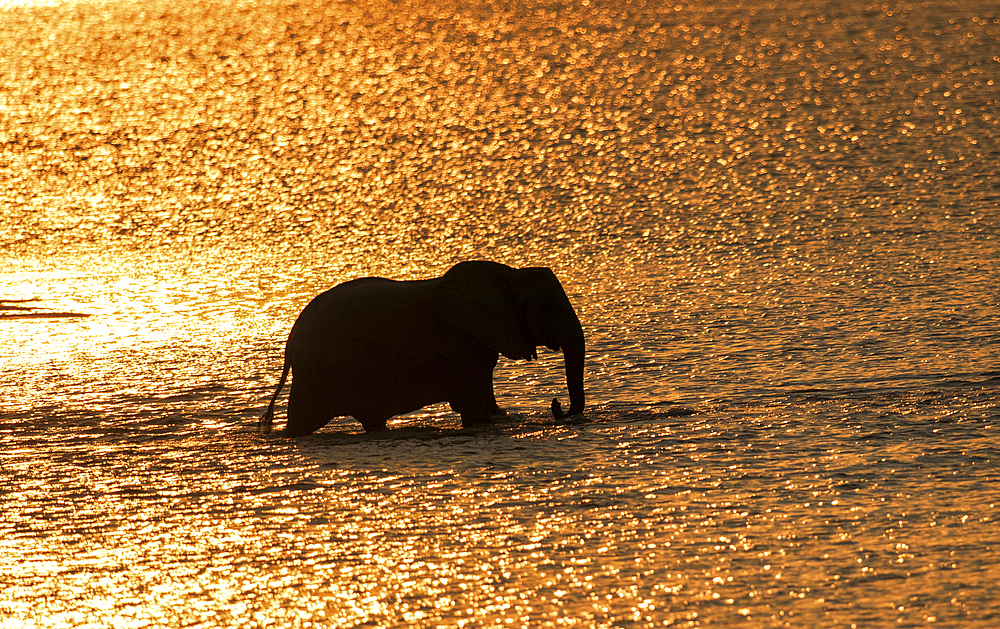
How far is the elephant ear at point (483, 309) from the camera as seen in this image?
8.41 metres

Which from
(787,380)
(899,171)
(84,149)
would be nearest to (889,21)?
(899,171)

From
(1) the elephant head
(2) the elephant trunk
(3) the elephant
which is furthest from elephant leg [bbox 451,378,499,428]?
(2) the elephant trunk

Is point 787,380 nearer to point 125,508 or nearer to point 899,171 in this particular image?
point 125,508

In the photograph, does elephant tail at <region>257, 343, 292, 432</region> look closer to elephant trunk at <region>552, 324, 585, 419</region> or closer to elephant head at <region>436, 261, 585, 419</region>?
elephant head at <region>436, 261, 585, 419</region>

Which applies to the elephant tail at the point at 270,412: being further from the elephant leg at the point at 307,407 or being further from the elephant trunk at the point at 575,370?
the elephant trunk at the point at 575,370

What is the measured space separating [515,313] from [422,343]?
0.52 m

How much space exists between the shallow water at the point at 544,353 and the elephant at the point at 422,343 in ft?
0.62

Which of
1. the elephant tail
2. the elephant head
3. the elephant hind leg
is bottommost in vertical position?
the elephant hind leg

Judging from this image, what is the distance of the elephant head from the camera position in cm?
843

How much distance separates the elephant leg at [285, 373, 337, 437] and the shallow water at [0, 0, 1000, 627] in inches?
5.9

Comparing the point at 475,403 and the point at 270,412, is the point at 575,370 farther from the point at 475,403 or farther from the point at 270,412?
the point at 270,412

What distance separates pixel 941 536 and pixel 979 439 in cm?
160

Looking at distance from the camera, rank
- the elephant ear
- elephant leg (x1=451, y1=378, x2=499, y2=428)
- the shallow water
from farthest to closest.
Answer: elephant leg (x1=451, y1=378, x2=499, y2=428)
the elephant ear
the shallow water

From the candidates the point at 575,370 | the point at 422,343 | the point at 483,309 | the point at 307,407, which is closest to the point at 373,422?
the point at 307,407
